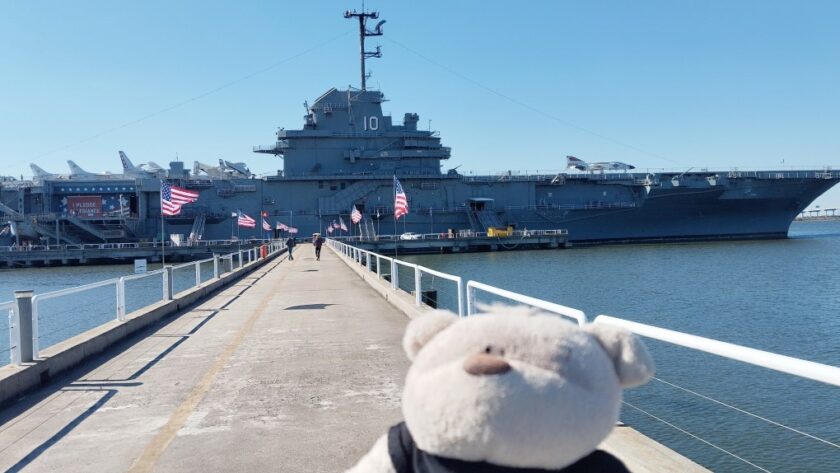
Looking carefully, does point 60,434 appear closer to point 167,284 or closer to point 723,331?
point 167,284

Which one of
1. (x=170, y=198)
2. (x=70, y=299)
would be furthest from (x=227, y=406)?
(x=70, y=299)

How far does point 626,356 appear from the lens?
2.40 metres

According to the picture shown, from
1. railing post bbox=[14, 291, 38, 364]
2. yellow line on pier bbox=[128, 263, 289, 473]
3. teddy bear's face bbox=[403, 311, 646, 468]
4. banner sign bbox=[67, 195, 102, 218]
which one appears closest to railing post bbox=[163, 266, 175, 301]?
yellow line on pier bbox=[128, 263, 289, 473]

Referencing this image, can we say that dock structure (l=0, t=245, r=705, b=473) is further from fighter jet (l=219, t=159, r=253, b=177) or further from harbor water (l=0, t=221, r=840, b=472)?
fighter jet (l=219, t=159, r=253, b=177)

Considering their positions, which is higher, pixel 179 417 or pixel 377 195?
pixel 377 195

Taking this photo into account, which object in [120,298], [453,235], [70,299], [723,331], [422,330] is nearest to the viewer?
[422,330]

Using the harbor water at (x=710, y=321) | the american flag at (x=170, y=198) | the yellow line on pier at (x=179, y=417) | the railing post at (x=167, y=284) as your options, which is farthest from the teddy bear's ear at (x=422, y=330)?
the american flag at (x=170, y=198)

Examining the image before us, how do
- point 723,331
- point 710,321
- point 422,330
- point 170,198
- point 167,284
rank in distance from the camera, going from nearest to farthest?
point 422,330, point 167,284, point 723,331, point 710,321, point 170,198

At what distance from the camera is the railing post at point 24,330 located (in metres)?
8.85

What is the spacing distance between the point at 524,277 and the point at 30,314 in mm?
32899

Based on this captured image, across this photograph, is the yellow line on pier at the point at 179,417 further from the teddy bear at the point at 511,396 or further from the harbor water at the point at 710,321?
the harbor water at the point at 710,321

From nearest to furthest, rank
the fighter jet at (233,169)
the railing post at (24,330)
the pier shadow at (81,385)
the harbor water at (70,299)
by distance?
the pier shadow at (81,385)
the railing post at (24,330)
the harbor water at (70,299)
the fighter jet at (233,169)

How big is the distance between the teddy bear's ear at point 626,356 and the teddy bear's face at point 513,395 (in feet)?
0.17

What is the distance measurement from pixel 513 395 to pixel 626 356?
0.53m
